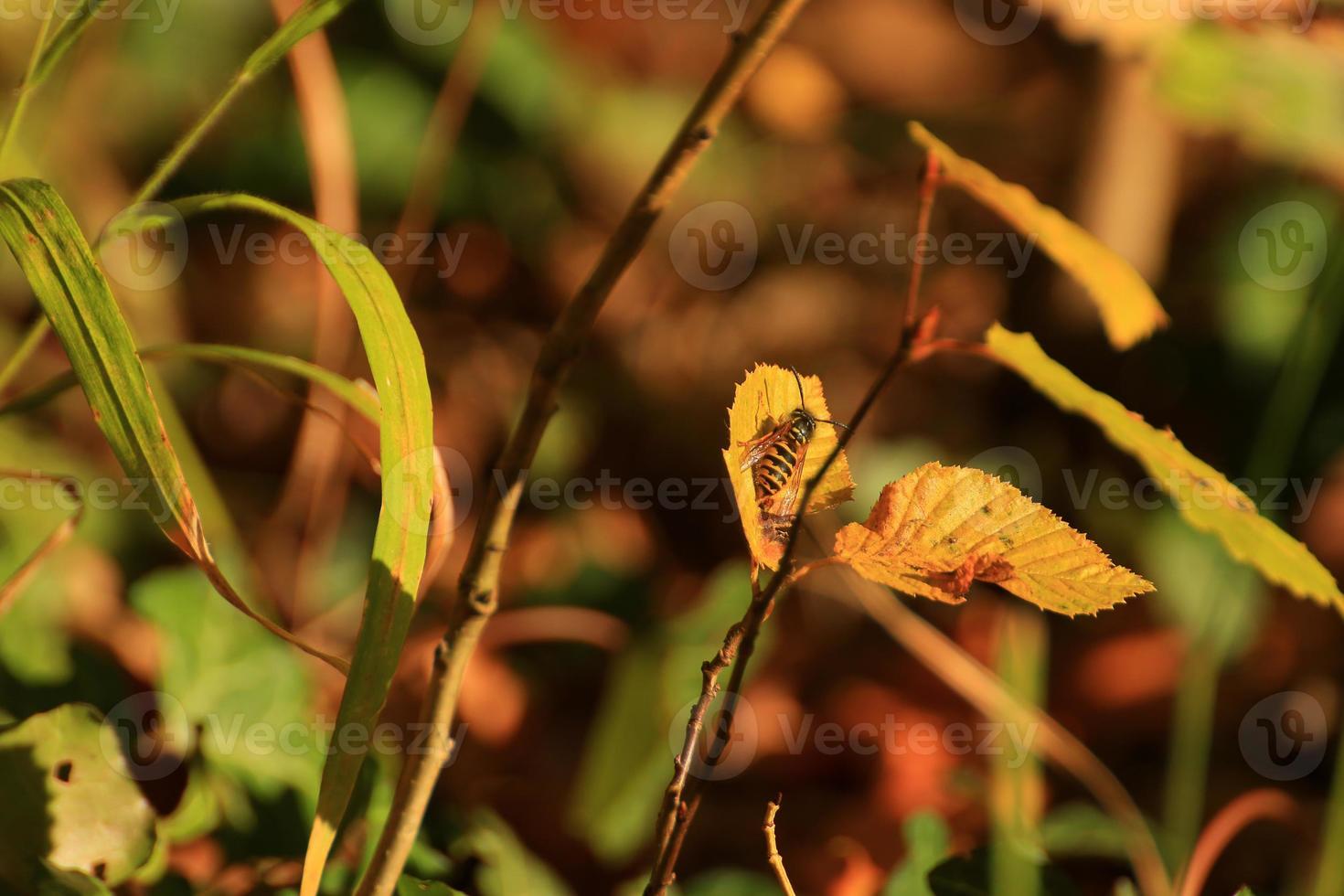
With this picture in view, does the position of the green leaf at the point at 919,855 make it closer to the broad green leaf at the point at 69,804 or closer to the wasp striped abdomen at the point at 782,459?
the wasp striped abdomen at the point at 782,459

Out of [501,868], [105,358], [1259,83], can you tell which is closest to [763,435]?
[105,358]

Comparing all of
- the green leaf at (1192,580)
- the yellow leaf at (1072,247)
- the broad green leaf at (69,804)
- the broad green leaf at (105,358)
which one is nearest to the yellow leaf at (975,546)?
the yellow leaf at (1072,247)

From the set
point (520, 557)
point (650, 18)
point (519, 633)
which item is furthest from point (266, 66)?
point (650, 18)

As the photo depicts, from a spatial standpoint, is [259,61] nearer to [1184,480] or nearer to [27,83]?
[27,83]

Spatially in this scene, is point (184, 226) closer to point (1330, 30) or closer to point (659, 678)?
point (659, 678)

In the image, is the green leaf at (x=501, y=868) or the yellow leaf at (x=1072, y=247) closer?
the yellow leaf at (x=1072, y=247)

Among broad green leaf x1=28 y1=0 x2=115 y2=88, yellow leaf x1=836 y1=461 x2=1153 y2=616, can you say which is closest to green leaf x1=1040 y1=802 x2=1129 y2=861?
yellow leaf x1=836 y1=461 x2=1153 y2=616
